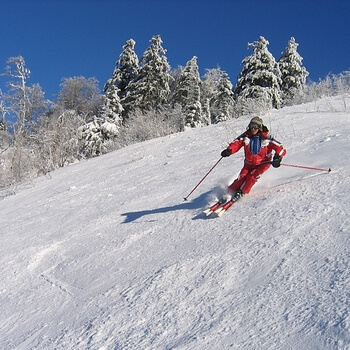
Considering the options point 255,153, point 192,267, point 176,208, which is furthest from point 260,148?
point 192,267

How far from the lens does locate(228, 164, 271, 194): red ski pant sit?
418cm

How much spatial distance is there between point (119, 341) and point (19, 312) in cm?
120

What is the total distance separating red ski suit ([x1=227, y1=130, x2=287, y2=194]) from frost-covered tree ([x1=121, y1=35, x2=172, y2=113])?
24.0 metres

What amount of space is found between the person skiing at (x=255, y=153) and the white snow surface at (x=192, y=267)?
0.17 m

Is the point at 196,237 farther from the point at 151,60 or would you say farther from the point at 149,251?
the point at 151,60

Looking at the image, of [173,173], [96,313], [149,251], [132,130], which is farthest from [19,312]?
[132,130]

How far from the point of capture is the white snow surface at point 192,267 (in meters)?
2.07

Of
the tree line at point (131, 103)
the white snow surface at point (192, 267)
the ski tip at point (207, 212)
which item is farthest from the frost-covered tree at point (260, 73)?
the ski tip at point (207, 212)

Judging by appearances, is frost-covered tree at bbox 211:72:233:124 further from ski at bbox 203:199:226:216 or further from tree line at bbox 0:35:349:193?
ski at bbox 203:199:226:216

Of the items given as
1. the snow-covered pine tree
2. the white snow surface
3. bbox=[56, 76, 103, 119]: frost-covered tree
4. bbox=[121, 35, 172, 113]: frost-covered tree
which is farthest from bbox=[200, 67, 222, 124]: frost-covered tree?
the white snow surface

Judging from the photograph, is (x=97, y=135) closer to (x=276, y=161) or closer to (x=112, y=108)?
(x=112, y=108)

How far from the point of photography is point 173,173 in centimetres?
643

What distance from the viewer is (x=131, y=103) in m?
28.2

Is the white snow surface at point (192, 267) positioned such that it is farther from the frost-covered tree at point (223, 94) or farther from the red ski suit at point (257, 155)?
the frost-covered tree at point (223, 94)
